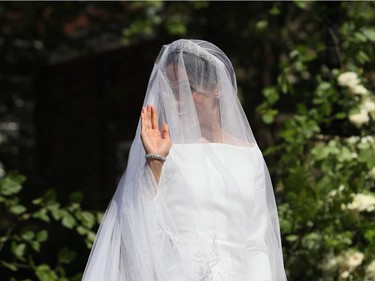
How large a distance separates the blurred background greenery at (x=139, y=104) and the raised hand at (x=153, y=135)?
1.56m

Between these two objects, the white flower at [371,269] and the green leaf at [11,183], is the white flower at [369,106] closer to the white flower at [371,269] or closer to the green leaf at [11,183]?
the white flower at [371,269]

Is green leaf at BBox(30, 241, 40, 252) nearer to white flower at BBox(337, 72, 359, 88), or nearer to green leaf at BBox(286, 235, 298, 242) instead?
green leaf at BBox(286, 235, 298, 242)

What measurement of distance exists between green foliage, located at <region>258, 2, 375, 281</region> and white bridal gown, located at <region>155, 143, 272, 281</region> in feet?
4.14

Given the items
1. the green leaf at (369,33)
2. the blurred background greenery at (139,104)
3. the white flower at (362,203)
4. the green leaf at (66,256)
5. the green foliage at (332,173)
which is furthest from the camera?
the green leaf at (369,33)

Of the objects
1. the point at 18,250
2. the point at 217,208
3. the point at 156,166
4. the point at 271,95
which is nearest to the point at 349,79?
the point at 271,95

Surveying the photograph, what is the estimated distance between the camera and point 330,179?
4449 millimetres

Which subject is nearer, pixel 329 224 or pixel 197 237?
pixel 197 237

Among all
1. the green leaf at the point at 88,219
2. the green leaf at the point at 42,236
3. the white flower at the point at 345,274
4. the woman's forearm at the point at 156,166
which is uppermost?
the woman's forearm at the point at 156,166

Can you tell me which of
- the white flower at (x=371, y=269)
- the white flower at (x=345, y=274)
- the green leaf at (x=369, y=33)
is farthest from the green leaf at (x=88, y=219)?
the green leaf at (x=369, y=33)

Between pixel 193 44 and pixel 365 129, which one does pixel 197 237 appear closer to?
pixel 193 44

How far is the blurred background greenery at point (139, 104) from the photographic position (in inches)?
175

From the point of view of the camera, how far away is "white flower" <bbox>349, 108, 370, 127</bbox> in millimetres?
4562

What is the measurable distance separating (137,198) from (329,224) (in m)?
1.68

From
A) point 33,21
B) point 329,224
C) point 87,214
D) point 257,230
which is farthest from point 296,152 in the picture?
point 33,21
